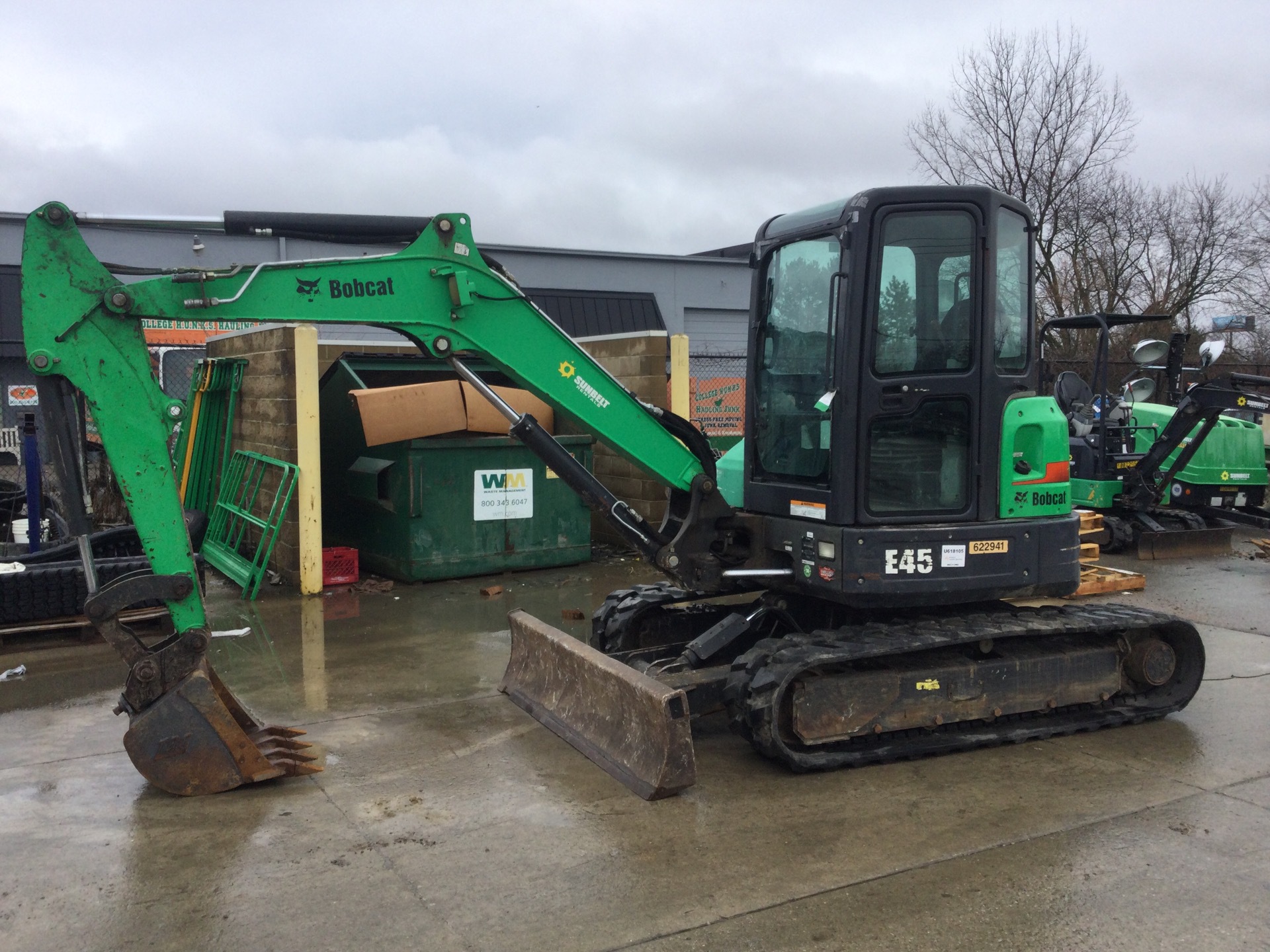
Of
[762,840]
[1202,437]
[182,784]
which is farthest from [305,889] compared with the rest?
[1202,437]

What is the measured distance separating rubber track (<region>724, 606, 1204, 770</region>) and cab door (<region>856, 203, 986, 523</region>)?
59 centimetres

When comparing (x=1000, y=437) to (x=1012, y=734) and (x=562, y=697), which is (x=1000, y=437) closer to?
(x=1012, y=734)

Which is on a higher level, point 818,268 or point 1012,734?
point 818,268

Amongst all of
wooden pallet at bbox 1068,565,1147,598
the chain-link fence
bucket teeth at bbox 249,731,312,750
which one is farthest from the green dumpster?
the chain-link fence

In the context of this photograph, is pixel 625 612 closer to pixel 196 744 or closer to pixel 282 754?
pixel 282 754

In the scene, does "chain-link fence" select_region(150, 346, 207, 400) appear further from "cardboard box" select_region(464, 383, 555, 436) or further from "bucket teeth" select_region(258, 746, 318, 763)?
"bucket teeth" select_region(258, 746, 318, 763)

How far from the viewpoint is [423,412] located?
9648mm

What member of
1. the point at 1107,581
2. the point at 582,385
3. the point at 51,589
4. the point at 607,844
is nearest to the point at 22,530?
the point at 51,589

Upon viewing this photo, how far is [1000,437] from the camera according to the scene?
530 cm

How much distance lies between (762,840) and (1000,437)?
7.60ft

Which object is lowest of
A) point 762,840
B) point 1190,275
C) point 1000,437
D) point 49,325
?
point 762,840

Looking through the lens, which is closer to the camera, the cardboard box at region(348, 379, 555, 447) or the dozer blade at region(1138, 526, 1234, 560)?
the cardboard box at region(348, 379, 555, 447)

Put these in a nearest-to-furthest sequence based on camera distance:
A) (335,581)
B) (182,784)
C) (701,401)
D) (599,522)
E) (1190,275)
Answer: (182,784) → (335,581) → (599,522) → (701,401) → (1190,275)

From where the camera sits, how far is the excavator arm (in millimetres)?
4539
